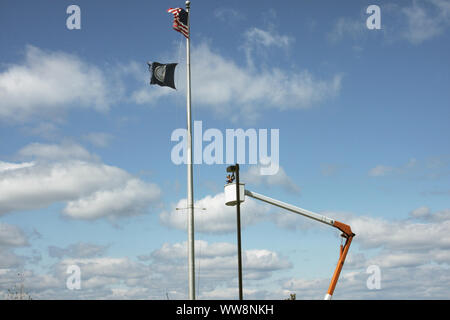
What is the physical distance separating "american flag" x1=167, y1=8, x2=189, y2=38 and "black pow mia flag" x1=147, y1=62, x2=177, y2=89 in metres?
2.29

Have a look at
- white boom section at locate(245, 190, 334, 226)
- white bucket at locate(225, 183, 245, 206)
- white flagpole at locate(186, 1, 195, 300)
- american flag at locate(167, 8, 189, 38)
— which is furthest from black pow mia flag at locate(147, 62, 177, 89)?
white boom section at locate(245, 190, 334, 226)

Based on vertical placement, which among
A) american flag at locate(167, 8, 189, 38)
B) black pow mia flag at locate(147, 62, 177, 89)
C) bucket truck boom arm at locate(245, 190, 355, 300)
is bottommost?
bucket truck boom arm at locate(245, 190, 355, 300)

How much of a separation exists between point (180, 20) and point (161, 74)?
347cm

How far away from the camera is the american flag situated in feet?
82.7

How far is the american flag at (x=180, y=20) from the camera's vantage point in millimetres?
25206

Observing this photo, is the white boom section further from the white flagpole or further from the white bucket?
the white flagpole

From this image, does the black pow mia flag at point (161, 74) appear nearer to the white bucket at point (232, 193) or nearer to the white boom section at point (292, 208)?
the white bucket at point (232, 193)

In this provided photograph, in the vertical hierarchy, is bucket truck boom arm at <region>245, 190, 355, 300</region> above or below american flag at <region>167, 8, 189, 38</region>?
below

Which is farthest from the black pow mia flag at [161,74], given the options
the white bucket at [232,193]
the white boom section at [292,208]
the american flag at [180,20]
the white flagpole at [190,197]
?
the white boom section at [292,208]

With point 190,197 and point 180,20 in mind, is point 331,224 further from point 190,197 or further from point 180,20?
point 180,20

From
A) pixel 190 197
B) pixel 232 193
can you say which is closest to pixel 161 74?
pixel 190 197

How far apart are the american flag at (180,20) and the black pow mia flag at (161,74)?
2.29 metres
